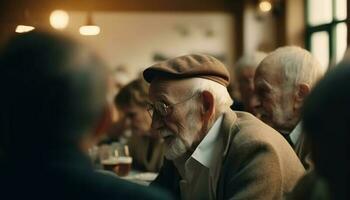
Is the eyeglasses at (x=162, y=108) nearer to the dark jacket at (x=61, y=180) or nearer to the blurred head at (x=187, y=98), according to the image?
the blurred head at (x=187, y=98)

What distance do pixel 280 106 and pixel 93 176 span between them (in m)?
2.17

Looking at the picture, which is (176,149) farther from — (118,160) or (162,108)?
(118,160)

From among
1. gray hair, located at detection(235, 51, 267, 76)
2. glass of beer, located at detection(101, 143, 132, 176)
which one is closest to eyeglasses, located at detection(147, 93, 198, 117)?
glass of beer, located at detection(101, 143, 132, 176)

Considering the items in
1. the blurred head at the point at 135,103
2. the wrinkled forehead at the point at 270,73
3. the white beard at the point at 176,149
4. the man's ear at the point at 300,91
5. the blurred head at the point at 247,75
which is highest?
the wrinkled forehead at the point at 270,73

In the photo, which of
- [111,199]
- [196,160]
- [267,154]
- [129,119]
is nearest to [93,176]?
[111,199]

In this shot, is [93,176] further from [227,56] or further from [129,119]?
[227,56]

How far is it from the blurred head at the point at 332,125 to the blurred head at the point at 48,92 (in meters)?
0.41

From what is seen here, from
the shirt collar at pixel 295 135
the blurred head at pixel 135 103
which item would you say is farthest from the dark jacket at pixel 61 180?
the blurred head at pixel 135 103

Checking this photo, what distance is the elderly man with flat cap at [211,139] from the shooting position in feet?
7.76

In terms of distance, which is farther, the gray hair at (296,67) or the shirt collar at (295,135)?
the gray hair at (296,67)

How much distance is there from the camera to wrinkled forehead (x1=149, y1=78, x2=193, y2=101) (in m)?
2.72

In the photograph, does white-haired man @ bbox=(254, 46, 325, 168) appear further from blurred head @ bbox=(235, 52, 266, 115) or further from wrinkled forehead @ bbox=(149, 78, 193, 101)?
blurred head @ bbox=(235, 52, 266, 115)

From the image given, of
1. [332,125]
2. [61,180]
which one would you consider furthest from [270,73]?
[332,125]

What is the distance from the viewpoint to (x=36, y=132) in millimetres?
1309
